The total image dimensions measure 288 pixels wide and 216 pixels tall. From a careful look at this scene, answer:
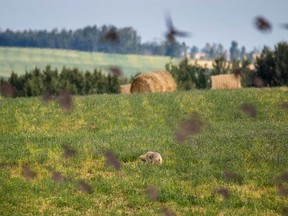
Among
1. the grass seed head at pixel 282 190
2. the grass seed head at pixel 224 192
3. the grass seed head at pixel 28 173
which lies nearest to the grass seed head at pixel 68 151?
the grass seed head at pixel 28 173

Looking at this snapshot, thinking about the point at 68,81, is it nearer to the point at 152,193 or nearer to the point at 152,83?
the point at 152,83

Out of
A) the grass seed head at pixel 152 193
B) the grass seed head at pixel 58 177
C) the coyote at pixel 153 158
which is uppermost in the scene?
the coyote at pixel 153 158

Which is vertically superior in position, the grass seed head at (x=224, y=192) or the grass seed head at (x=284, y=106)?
the grass seed head at (x=284, y=106)

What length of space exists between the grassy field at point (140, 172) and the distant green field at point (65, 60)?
111 m

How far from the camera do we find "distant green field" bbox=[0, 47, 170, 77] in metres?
144

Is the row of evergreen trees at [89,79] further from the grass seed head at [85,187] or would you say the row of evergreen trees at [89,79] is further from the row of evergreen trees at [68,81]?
the grass seed head at [85,187]

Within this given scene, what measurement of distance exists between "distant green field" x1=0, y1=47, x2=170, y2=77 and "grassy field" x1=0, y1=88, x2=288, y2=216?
364 feet

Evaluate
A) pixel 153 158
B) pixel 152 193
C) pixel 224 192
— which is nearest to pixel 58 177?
pixel 152 193

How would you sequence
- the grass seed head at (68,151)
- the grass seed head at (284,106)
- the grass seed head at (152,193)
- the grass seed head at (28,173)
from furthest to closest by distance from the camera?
1. the grass seed head at (284,106)
2. the grass seed head at (68,151)
3. the grass seed head at (28,173)
4. the grass seed head at (152,193)

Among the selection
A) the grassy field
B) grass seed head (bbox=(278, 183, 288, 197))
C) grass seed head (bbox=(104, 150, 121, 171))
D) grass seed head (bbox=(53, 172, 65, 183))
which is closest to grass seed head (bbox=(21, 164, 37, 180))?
the grassy field

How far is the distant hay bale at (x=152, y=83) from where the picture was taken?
166ft

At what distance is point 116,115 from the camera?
3741 cm

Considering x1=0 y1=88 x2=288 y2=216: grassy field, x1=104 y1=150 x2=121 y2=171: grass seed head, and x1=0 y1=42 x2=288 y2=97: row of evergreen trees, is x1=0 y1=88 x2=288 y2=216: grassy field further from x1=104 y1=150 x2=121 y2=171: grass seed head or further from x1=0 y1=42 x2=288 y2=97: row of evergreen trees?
x1=0 y1=42 x2=288 y2=97: row of evergreen trees

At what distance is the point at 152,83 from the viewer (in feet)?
167
